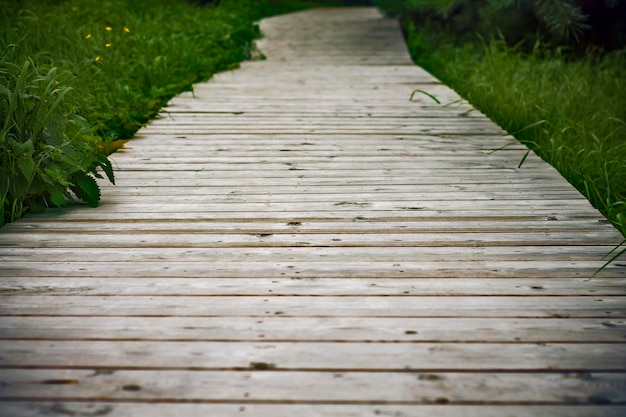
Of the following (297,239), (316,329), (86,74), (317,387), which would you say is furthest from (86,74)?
(317,387)

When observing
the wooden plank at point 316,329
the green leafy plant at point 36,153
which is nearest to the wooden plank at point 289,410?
the wooden plank at point 316,329

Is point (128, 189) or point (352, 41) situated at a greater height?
point (128, 189)

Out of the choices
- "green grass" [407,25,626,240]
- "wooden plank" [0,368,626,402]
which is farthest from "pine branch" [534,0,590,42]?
"wooden plank" [0,368,626,402]

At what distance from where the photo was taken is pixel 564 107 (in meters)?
5.03

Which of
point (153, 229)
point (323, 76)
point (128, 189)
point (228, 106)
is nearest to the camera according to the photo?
point (153, 229)

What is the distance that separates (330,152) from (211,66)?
3569 millimetres

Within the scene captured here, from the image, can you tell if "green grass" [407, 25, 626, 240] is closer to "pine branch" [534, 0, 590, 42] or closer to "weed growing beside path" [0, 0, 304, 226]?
"pine branch" [534, 0, 590, 42]

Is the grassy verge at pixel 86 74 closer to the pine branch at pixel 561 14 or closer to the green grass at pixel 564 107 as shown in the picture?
the green grass at pixel 564 107

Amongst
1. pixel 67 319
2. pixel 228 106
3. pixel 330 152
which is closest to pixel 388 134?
pixel 330 152

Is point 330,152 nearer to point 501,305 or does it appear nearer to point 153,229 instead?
point 153,229

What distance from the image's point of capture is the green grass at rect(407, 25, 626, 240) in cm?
354

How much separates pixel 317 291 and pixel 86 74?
3.86 metres

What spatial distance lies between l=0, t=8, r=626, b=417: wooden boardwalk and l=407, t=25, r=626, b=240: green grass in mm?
251

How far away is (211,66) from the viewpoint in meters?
7.07
